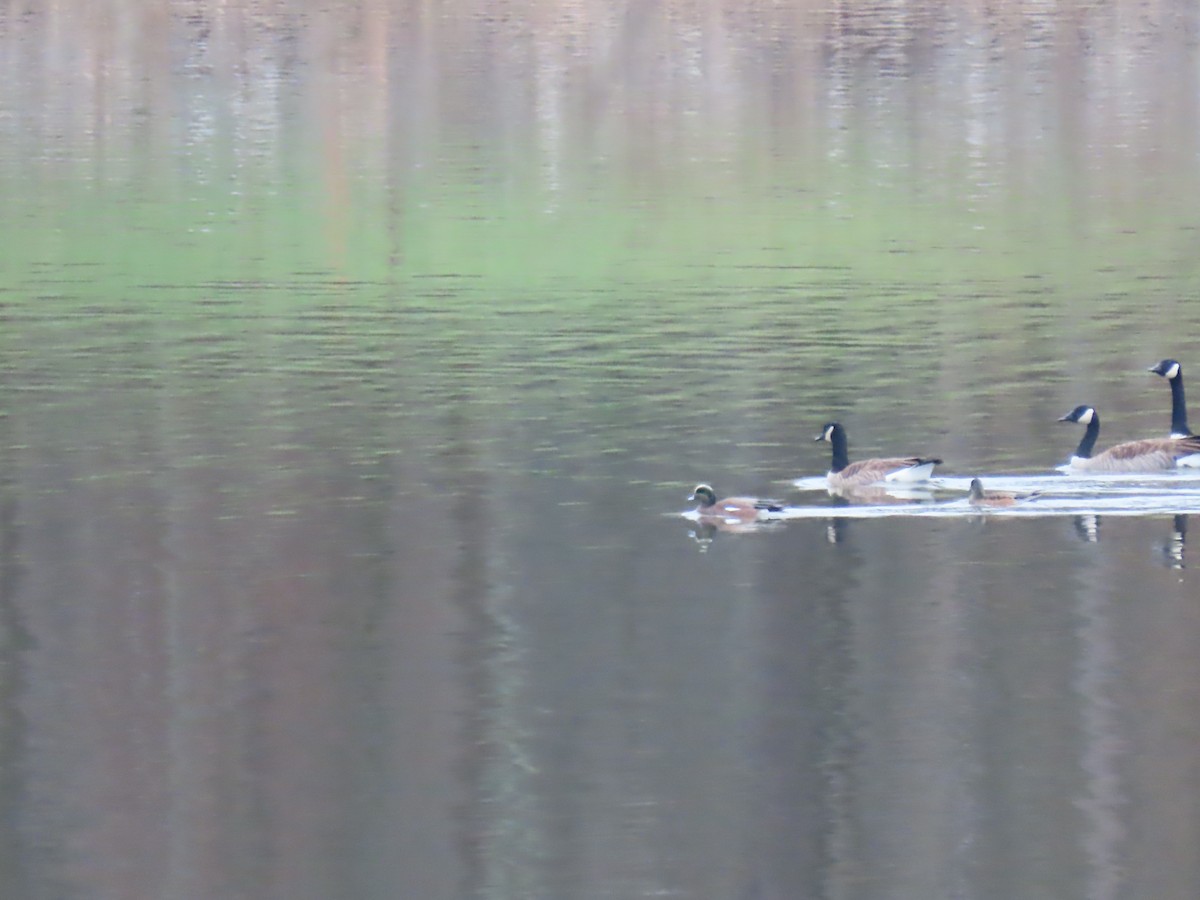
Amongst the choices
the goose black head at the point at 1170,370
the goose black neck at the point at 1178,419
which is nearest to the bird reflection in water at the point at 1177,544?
the goose black neck at the point at 1178,419

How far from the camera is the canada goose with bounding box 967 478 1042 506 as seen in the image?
19.3 meters

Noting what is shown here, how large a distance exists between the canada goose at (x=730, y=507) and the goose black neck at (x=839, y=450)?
1673mm

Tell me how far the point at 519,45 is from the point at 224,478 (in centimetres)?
10658

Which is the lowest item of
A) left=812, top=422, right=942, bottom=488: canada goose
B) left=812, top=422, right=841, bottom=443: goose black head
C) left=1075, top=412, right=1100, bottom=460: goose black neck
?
left=812, top=422, right=942, bottom=488: canada goose

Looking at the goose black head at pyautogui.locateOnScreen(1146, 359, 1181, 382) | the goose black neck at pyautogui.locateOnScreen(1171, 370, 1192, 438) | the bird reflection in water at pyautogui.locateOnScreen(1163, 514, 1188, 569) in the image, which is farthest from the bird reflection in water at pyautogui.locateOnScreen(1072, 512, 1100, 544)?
the goose black head at pyautogui.locateOnScreen(1146, 359, 1181, 382)

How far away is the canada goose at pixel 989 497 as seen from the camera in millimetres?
19266

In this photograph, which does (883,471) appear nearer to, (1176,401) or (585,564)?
(585,564)

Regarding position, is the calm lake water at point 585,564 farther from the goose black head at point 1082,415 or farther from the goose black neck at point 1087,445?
the goose black neck at point 1087,445

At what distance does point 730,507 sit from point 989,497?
215cm

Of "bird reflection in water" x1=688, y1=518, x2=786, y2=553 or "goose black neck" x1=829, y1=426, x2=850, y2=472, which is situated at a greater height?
"goose black neck" x1=829, y1=426, x2=850, y2=472

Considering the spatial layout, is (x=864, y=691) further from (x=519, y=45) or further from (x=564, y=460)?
(x=519, y=45)

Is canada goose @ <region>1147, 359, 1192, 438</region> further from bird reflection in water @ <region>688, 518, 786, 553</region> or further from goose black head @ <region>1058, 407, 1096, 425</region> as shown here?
bird reflection in water @ <region>688, 518, 786, 553</region>

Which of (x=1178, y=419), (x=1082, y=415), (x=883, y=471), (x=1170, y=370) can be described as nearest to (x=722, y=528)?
(x=883, y=471)

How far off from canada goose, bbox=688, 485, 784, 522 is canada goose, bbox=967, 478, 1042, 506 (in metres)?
1.52
